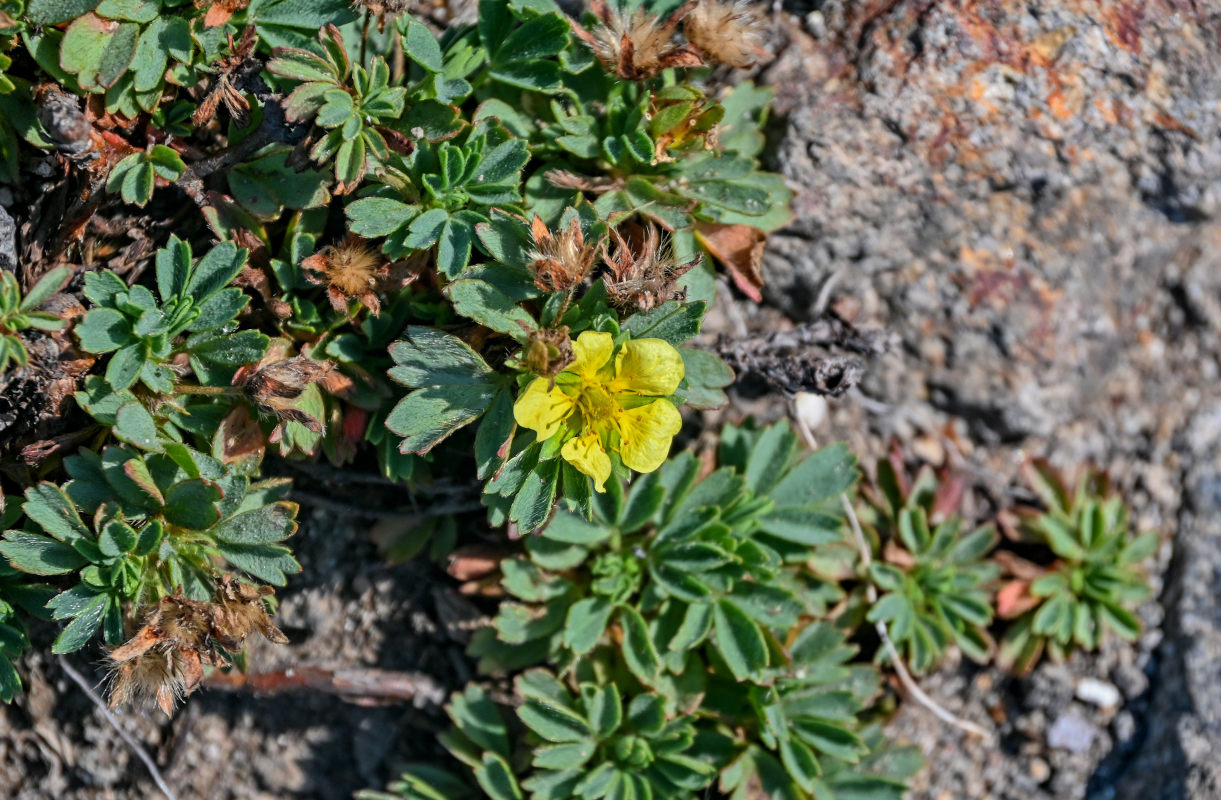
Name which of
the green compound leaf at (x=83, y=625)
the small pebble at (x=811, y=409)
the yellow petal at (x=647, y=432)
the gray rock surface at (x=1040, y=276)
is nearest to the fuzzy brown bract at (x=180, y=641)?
the green compound leaf at (x=83, y=625)

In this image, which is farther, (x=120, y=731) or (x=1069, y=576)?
(x=1069, y=576)

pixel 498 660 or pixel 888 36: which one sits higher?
pixel 888 36

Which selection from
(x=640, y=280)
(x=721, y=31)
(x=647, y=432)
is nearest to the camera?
(x=647, y=432)

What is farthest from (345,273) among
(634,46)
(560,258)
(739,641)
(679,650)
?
(739,641)

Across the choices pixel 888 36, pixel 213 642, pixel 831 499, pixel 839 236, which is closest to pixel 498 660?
pixel 213 642

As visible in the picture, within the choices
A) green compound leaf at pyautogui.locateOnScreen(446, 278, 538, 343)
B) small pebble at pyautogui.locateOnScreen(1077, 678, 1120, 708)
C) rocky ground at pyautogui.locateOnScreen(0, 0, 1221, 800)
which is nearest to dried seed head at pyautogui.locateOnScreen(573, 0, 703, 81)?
rocky ground at pyautogui.locateOnScreen(0, 0, 1221, 800)

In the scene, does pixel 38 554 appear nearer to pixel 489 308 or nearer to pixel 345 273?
pixel 345 273

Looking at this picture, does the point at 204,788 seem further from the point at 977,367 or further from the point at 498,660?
the point at 977,367

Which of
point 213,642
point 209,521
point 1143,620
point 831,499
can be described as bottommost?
point 1143,620
